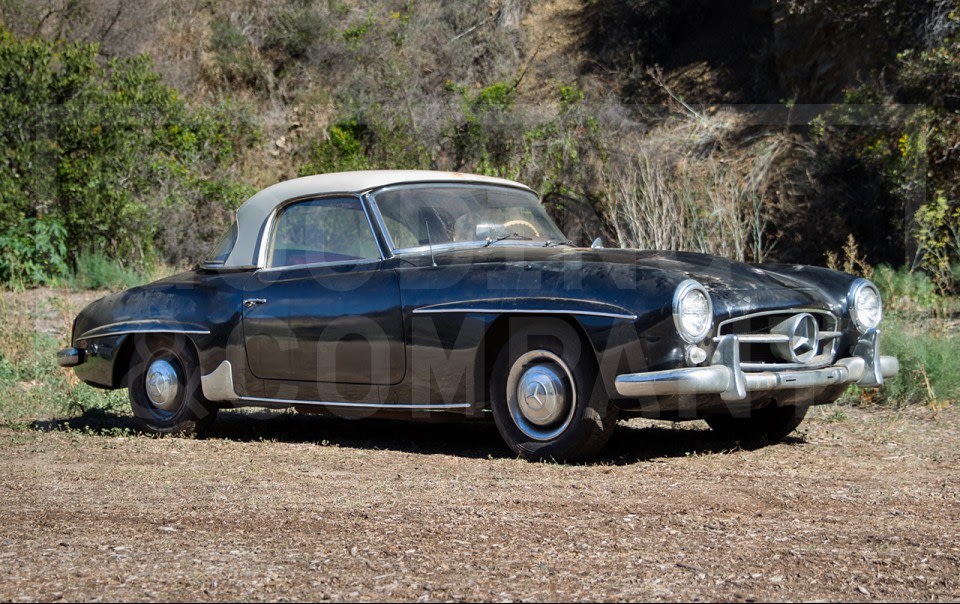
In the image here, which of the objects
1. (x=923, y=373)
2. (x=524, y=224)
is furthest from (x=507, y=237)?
(x=923, y=373)

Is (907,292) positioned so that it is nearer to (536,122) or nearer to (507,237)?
(507,237)

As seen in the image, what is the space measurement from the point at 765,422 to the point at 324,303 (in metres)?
2.51

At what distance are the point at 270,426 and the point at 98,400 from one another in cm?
177

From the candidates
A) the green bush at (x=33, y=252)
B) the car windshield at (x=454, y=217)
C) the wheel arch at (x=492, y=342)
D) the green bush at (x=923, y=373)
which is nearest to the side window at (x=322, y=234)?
the car windshield at (x=454, y=217)

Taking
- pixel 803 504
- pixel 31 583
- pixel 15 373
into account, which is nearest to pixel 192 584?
pixel 31 583

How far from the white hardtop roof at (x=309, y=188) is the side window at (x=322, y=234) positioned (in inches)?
3.0

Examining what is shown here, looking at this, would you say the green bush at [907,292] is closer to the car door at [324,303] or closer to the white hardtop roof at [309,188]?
the white hardtop roof at [309,188]

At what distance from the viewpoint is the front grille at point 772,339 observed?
525 centimetres

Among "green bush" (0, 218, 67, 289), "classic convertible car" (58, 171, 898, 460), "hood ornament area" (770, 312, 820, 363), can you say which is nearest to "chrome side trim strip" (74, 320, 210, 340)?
"classic convertible car" (58, 171, 898, 460)

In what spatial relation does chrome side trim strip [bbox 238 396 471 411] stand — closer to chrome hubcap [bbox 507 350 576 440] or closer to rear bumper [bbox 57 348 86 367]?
chrome hubcap [bbox 507 350 576 440]

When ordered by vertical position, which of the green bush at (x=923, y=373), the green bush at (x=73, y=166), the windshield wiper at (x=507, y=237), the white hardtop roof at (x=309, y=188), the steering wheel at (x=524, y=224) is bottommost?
the green bush at (x=923, y=373)

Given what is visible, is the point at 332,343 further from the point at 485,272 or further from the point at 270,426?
the point at 270,426

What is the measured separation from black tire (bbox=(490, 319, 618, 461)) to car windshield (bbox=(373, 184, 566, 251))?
946mm

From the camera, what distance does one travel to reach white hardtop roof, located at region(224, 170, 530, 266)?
6.31 meters
